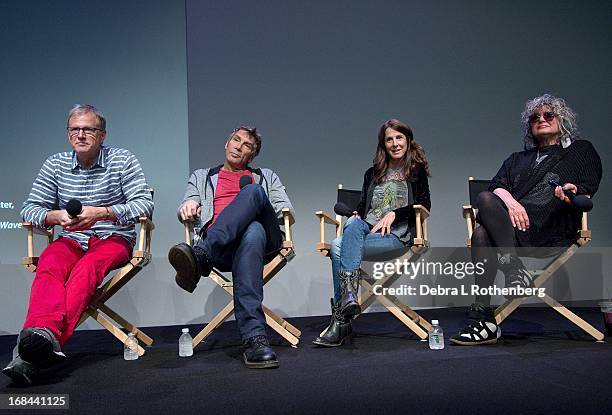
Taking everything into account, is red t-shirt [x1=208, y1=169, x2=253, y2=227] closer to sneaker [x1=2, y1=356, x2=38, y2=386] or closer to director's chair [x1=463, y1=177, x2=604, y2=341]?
sneaker [x1=2, y1=356, x2=38, y2=386]

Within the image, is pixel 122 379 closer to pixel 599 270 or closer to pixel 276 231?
pixel 276 231

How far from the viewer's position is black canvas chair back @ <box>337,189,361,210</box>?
351 cm

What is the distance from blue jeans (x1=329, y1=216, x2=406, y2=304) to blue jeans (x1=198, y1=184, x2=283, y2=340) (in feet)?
A: 1.42

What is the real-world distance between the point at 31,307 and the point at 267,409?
1.09 meters

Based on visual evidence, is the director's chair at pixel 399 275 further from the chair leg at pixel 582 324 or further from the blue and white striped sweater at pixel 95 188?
the blue and white striped sweater at pixel 95 188

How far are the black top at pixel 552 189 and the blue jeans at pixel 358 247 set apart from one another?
2.12 ft

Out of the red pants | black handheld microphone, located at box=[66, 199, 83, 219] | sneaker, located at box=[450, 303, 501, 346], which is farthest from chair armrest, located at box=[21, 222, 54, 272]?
sneaker, located at box=[450, 303, 501, 346]

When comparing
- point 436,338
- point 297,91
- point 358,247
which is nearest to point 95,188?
point 358,247

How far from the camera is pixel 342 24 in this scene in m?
4.37

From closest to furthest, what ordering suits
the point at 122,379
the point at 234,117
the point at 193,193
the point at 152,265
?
1. the point at 122,379
2. the point at 193,193
3. the point at 152,265
4. the point at 234,117

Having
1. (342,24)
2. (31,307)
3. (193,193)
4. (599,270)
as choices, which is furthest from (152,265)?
(599,270)

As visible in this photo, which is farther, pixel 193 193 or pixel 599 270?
pixel 599 270

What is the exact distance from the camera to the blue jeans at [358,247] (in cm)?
270

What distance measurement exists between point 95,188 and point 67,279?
544 millimetres
